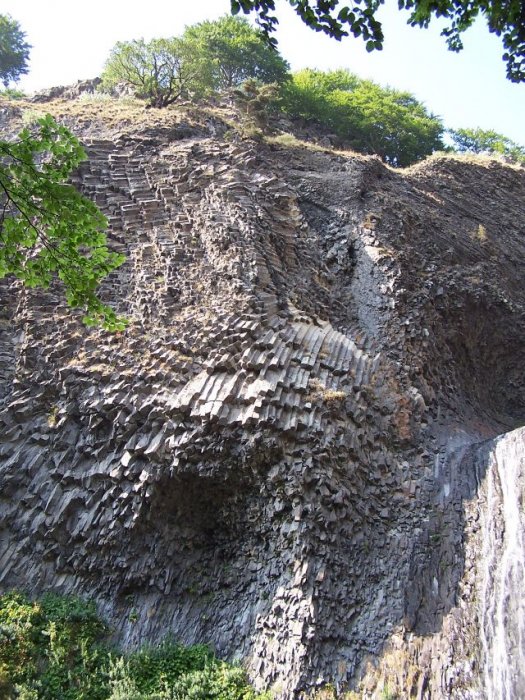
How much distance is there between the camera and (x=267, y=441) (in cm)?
896

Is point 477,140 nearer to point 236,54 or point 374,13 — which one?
point 236,54

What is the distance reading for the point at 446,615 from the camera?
7.74 metres

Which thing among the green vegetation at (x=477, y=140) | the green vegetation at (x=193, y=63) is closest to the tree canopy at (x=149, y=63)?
the green vegetation at (x=193, y=63)

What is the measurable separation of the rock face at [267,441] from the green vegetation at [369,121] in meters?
10.7

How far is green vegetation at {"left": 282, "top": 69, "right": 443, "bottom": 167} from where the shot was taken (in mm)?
23109

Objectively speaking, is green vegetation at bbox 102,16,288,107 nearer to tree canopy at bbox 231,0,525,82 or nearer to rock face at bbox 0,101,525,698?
rock face at bbox 0,101,525,698

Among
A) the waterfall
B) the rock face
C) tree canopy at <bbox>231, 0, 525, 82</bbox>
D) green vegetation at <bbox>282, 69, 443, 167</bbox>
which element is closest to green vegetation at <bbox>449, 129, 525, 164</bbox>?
green vegetation at <bbox>282, 69, 443, 167</bbox>

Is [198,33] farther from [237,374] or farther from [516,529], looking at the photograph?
[516,529]

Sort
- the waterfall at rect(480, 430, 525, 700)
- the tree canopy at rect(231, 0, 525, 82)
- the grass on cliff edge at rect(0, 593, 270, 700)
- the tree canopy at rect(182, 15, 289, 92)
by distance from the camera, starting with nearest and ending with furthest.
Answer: the tree canopy at rect(231, 0, 525, 82)
the waterfall at rect(480, 430, 525, 700)
the grass on cliff edge at rect(0, 593, 270, 700)
the tree canopy at rect(182, 15, 289, 92)

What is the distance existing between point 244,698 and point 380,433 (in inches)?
182

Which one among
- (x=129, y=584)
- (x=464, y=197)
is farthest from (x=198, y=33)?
(x=129, y=584)

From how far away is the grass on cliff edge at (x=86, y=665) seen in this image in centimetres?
743

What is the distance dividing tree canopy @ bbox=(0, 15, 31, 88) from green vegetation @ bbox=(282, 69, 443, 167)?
46.9 feet

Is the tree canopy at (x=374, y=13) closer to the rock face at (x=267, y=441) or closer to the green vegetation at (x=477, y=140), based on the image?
the rock face at (x=267, y=441)
